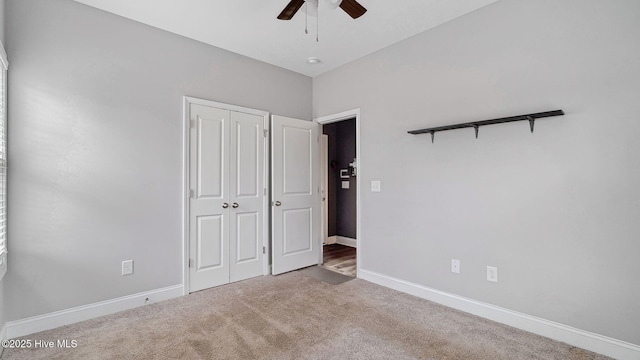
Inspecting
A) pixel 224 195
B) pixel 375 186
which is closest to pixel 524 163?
pixel 375 186

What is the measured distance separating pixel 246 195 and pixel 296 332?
1.83 metres

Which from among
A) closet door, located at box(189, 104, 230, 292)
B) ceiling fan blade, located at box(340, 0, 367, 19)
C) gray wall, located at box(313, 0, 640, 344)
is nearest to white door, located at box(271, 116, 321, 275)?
closet door, located at box(189, 104, 230, 292)

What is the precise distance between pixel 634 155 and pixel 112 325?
4.23 meters

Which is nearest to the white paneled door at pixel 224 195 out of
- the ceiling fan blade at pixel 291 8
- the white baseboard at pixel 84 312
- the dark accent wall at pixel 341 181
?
the white baseboard at pixel 84 312

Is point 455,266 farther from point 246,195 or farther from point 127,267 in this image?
point 127,267

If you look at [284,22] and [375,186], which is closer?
[284,22]

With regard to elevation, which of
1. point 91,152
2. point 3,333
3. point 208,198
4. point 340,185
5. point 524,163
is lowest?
point 3,333

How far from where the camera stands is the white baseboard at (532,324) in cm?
202

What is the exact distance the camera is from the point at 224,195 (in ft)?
11.4

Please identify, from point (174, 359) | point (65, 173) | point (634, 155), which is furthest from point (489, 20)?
point (65, 173)

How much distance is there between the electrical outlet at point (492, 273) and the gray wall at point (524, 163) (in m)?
0.04

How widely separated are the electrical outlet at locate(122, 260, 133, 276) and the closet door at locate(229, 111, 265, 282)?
1.03 meters

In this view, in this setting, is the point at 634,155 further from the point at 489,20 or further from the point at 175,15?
the point at 175,15

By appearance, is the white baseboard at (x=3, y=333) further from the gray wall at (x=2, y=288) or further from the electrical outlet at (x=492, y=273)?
the electrical outlet at (x=492, y=273)
